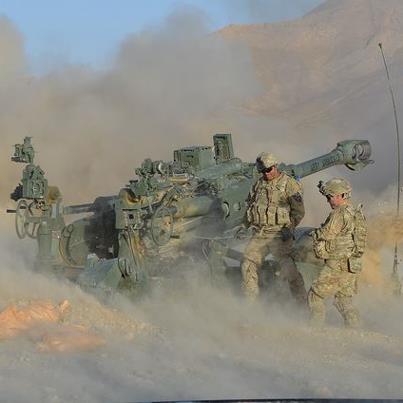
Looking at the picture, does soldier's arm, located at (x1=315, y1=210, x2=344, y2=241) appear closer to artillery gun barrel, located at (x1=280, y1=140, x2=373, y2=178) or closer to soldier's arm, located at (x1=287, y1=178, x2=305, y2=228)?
soldier's arm, located at (x1=287, y1=178, x2=305, y2=228)

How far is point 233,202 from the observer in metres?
7.82

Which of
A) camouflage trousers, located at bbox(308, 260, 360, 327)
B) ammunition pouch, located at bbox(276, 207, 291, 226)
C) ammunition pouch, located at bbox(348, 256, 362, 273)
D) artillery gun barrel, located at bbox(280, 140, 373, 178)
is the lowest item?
camouflage trousers, located at bbox(308, 260, 360, 327)

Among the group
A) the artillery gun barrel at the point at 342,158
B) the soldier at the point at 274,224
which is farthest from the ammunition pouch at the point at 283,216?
the artillery gun barrel at the point at 342,158

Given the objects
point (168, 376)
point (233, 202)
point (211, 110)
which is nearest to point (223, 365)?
point (168, 376)

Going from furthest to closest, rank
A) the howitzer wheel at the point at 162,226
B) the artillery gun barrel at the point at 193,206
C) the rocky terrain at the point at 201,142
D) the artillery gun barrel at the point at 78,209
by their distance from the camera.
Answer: the artillery gun barrel at the point at 78,209 → the artillery gun barrel at the point at 193,206 → the howitzer wheel at the point at 162,226 → the rocky terrain at the point at 201,142

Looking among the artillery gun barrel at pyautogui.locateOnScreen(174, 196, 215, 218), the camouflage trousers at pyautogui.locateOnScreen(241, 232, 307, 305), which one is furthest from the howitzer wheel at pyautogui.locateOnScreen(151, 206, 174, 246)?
the camouflage trousers at pyautogui.locateOnScreen(241, 232, 307, 305)

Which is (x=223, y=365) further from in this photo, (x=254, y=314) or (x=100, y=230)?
(x=100, y=230)

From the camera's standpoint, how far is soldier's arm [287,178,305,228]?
657cm

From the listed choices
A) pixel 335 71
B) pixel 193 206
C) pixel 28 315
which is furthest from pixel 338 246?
pixel 335 71

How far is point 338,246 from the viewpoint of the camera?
5996 mm

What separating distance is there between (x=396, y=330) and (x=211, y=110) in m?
16.3

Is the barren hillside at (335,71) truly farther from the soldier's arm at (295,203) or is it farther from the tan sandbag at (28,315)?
the tan sandbag at (28,315)

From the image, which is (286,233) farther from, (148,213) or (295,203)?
(148,213)

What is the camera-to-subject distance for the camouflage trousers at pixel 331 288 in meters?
6.03
